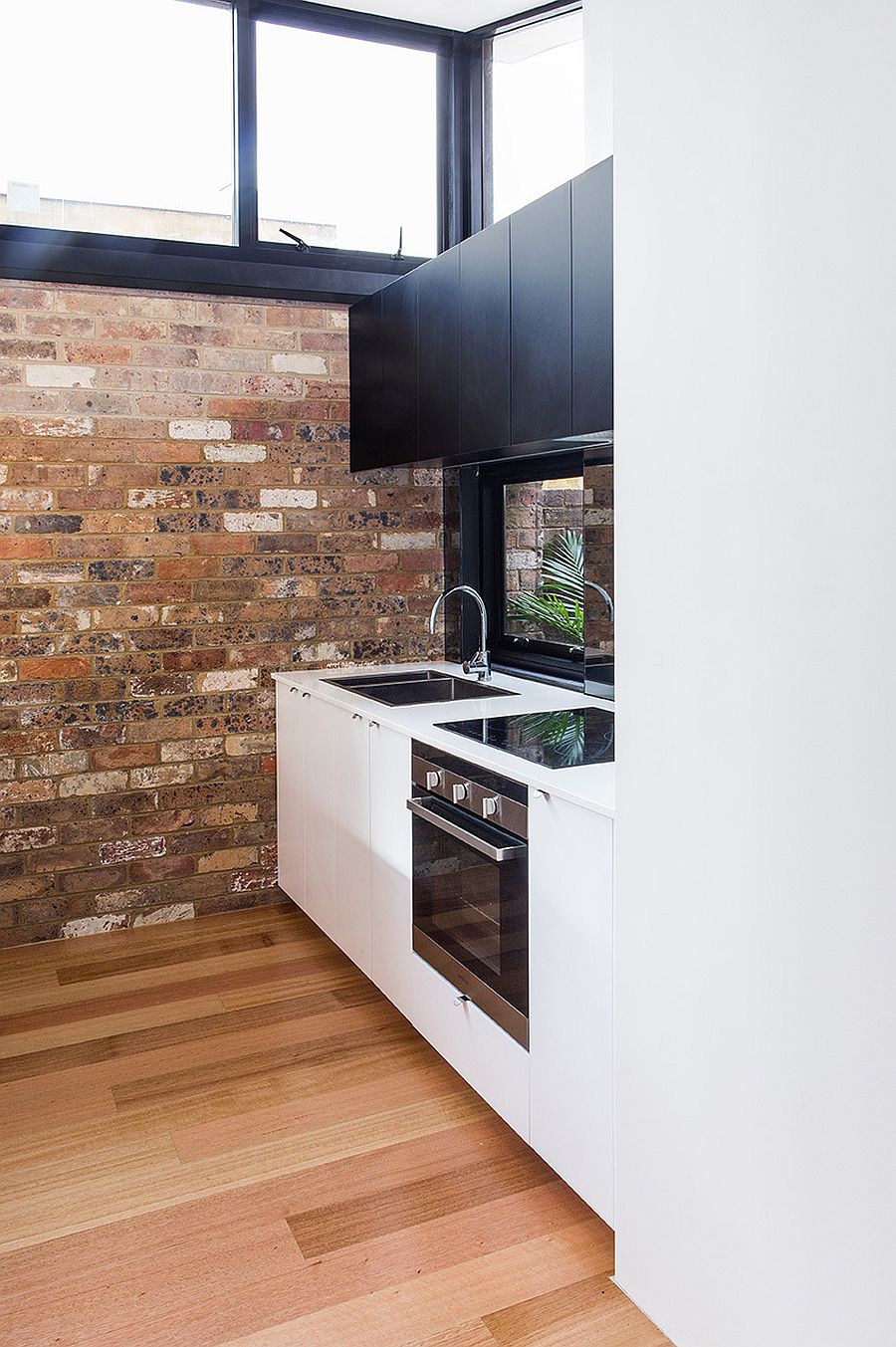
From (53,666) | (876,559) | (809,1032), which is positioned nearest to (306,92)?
(53,666)

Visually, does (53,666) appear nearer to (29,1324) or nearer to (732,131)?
(29,1324)

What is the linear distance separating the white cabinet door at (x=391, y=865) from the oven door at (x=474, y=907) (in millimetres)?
74

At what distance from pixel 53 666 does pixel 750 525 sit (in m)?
2.62

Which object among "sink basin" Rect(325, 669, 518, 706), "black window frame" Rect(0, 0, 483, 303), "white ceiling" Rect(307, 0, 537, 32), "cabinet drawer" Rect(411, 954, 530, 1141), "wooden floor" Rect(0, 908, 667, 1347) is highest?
"white ceiling" Rect(307, 0, 537, 32)

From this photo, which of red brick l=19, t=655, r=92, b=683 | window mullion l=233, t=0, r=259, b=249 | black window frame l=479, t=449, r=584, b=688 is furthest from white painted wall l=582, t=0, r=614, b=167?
red brick l=19, t=655, r=92, b=683

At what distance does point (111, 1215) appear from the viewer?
2.14m

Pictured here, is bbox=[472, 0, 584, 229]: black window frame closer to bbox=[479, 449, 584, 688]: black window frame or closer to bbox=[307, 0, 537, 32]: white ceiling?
bbox=[307, 0, 537, 32]: white ceiling

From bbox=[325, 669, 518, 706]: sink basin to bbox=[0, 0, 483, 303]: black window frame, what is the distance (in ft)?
4.34

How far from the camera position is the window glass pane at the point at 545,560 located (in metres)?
3.30

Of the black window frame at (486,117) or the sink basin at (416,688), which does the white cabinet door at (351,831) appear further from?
the black window frame at (486,117)

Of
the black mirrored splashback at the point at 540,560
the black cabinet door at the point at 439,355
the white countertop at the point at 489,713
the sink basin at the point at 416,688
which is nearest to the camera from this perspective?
the white countertop at the point at 489,713

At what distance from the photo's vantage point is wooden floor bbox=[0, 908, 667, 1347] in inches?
72.9

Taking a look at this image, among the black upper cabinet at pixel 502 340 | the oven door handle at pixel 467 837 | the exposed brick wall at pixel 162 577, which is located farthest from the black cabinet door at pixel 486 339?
the exposed brick wall at pixel 162 577

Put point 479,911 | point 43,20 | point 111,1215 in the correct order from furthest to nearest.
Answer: point 43,20, point 479,911, point 111,1215
